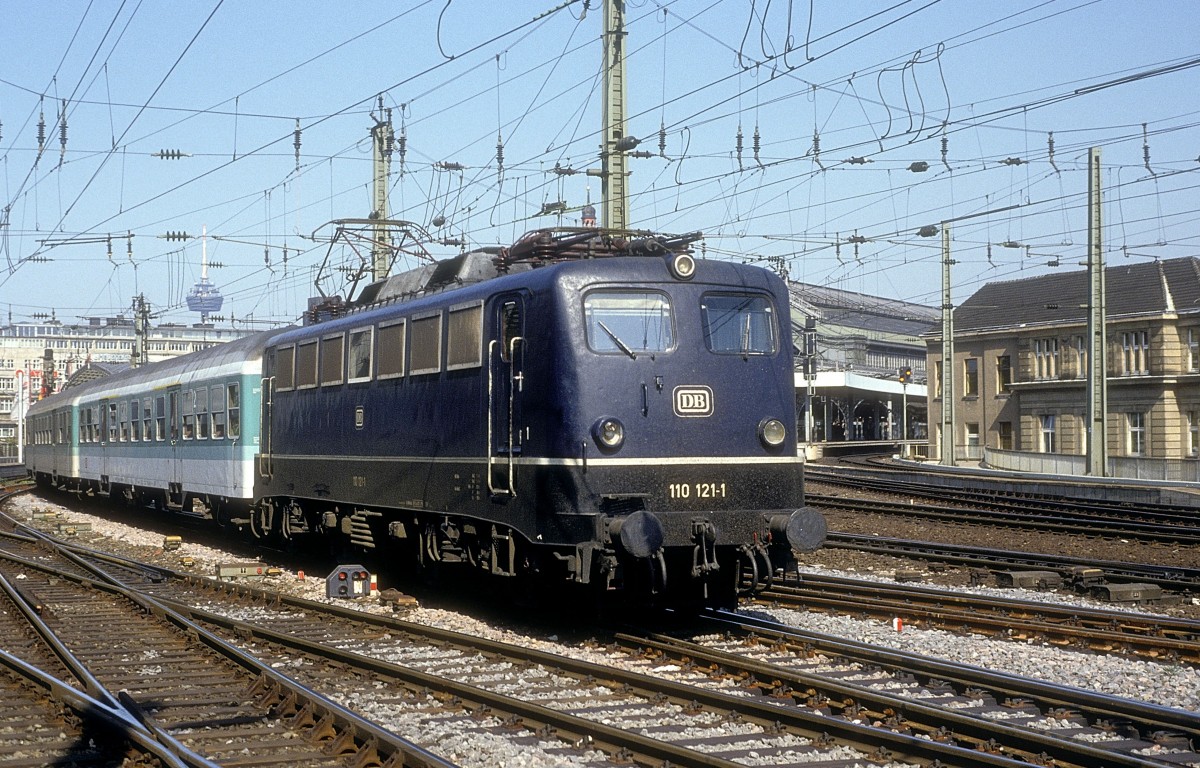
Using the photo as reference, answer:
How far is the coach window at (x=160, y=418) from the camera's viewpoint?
26531mm

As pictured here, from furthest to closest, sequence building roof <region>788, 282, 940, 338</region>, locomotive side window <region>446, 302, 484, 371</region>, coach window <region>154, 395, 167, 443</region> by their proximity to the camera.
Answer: building roof <region>788, 282, 940, 338</region> < coach window <region>154, 395, 167, 443</region> < locomotive side window <region>446, 302, 484, 371</region>

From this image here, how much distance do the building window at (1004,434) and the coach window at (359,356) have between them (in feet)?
170

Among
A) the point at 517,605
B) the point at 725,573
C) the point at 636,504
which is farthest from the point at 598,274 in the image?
the point at 517,605

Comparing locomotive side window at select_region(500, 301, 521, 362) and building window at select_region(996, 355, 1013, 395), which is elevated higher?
building window at select_region(996, 355, 1013, 395)

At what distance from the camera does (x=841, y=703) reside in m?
8.72

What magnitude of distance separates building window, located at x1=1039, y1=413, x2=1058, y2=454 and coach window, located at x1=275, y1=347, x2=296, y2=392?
157ft

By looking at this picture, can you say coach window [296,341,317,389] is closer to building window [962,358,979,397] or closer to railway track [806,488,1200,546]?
railway track [806,488,1200,546]

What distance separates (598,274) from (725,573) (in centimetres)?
309

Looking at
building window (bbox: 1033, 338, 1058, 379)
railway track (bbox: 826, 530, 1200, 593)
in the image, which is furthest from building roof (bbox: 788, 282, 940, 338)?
railway track (bbox: 826, 530, 1200, 593)

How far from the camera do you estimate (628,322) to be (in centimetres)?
1192

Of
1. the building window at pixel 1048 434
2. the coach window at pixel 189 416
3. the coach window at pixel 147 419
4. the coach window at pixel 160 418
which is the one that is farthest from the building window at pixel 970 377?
the coach window at pixel 189 416

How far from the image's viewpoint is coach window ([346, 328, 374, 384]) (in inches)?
621

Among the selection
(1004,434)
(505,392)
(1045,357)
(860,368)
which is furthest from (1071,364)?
(505,392)

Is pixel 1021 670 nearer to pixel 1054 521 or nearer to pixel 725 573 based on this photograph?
pixel 725 573
